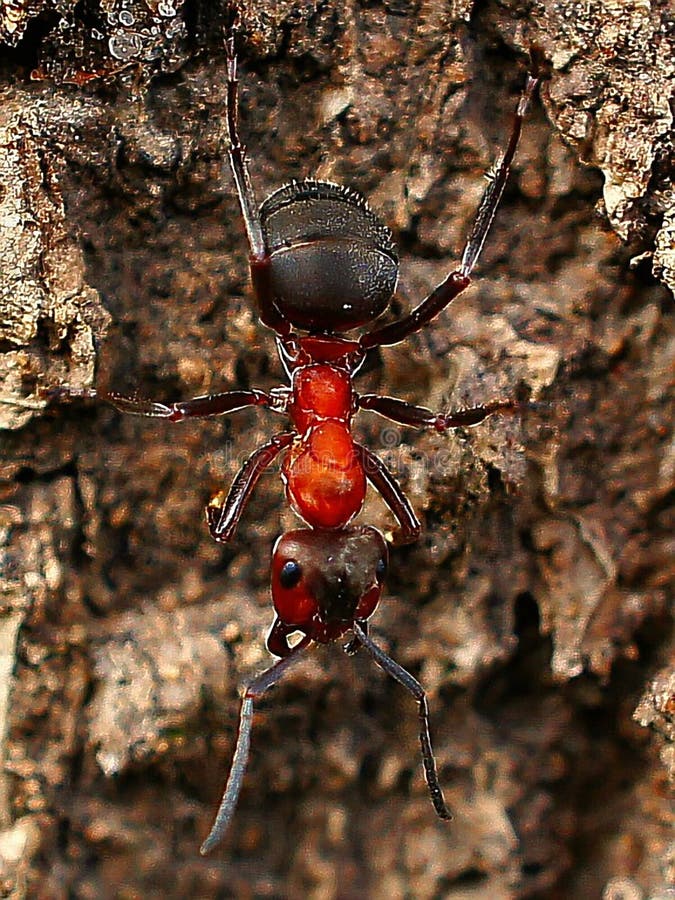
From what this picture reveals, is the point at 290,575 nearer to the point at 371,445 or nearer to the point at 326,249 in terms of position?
the point at 371,445

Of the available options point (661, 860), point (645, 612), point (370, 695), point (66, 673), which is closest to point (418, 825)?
point (370, 695)

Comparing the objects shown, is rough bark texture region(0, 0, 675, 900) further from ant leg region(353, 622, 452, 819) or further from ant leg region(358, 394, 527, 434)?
ant leg region(353, 622, 452, 819)

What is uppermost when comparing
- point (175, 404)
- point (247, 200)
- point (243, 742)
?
point (247, 200)

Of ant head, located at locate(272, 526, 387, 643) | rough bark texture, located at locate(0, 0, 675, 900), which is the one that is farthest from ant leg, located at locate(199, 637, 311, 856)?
rough bark texture, located at locate(0, 0, 675, 900)

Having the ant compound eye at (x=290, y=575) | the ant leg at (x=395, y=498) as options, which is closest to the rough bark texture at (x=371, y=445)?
the ant leg at (x=395, y=498)

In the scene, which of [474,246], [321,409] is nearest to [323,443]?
[321,409]

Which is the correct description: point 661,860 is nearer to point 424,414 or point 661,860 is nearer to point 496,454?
point 496,454
